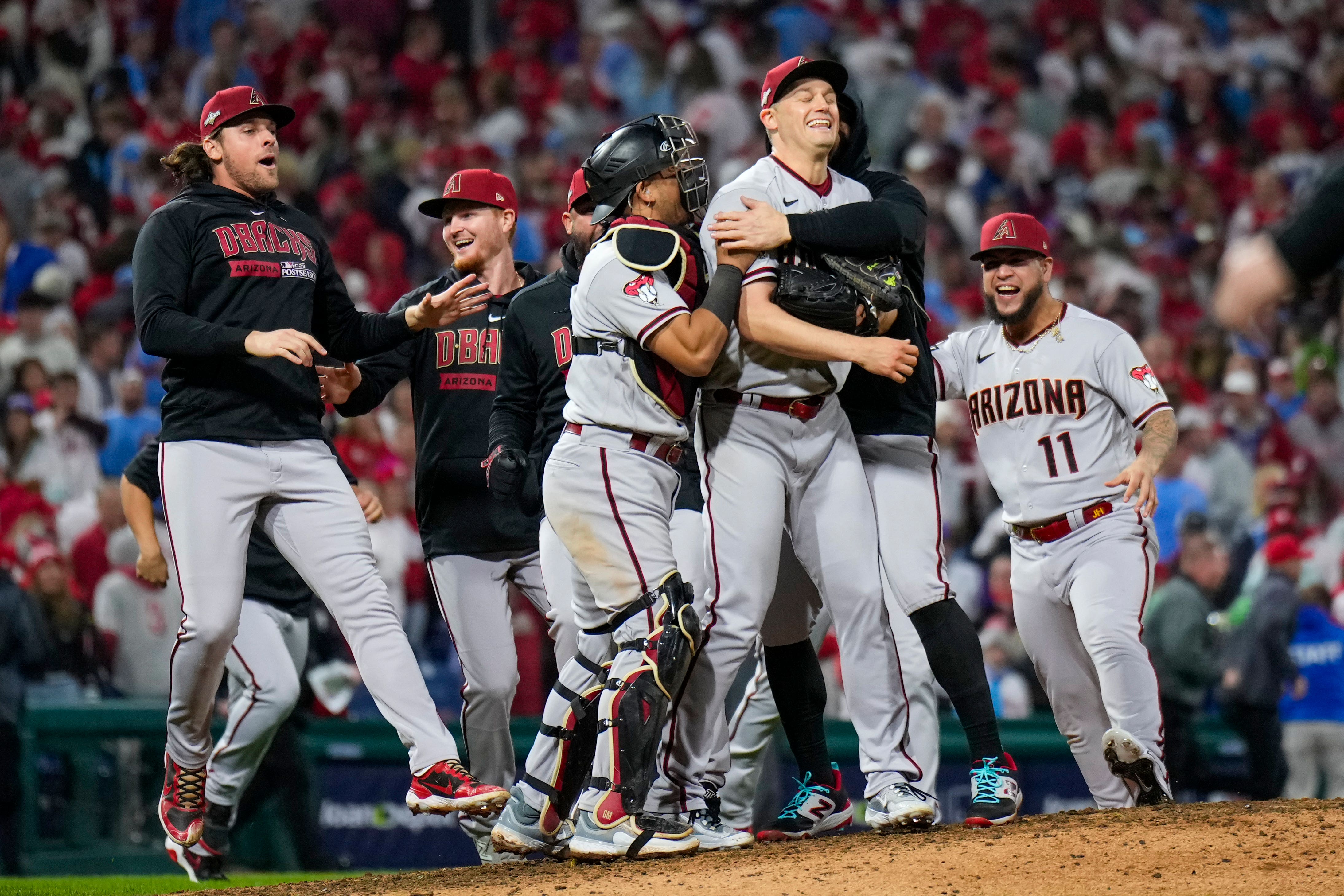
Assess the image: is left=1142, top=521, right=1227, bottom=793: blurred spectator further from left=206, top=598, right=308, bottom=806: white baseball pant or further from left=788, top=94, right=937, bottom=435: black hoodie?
left=206, top=598, right=308, bottom=806: white baseball pant

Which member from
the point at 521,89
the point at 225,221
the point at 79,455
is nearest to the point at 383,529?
the point at 79,455

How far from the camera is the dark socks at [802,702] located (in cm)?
536

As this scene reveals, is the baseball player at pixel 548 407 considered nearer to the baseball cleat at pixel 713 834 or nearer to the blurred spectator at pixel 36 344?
the baseball cleat at pixel 713 834

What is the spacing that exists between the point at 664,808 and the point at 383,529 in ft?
18.1

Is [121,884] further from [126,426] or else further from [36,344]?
[36,344]

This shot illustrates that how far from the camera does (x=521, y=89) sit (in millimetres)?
16047

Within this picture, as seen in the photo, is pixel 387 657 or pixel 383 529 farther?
pixel 383 529

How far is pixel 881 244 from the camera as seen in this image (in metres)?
4.94

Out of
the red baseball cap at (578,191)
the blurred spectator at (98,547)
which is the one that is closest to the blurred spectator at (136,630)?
the blurred spectator at (98,547)

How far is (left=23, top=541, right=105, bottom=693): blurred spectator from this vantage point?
29.6 feet

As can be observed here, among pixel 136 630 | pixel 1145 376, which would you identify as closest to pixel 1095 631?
pixel 1145 376

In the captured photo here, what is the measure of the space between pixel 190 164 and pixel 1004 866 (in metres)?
3.55

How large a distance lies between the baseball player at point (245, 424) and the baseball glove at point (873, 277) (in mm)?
1307

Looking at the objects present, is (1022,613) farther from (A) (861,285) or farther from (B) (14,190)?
(B) (14,190)
